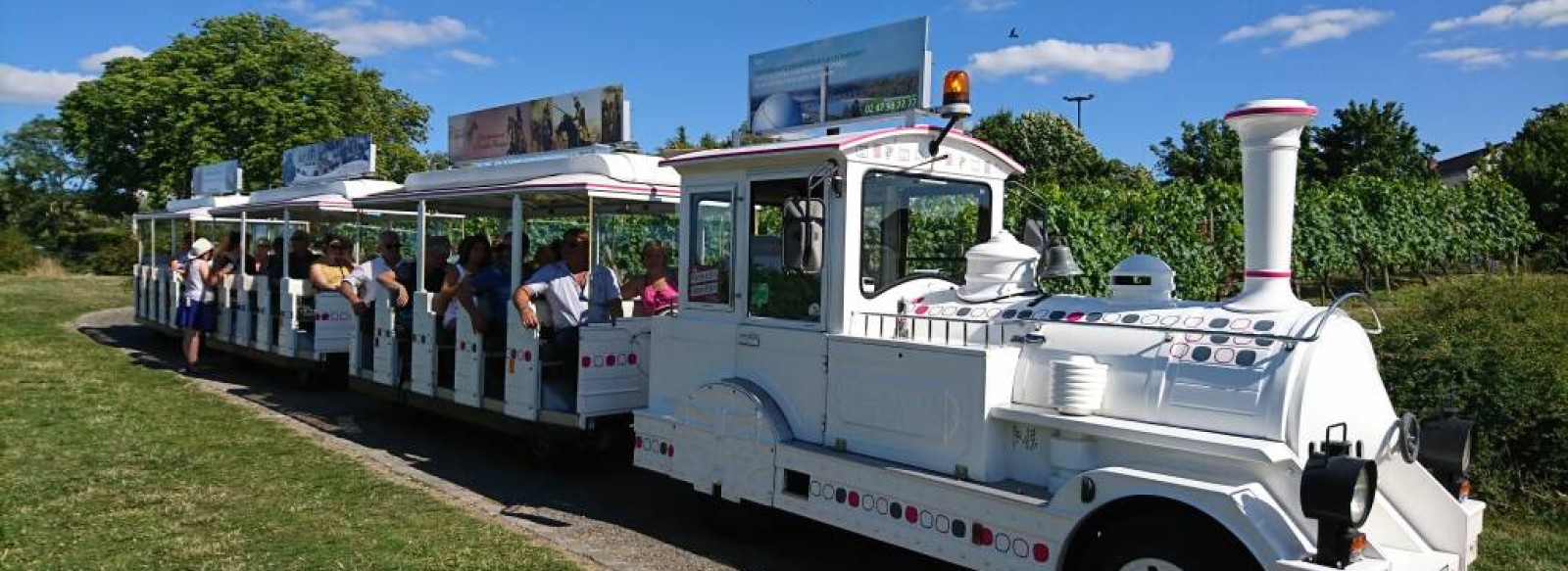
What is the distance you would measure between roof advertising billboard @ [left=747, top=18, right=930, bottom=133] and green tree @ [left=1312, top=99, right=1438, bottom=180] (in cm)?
4487

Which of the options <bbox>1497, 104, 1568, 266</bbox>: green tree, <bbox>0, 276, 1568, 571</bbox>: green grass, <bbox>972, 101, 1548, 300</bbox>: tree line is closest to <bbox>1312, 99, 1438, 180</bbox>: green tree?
<bbox>972, 101, 1548, 300</bbox>: tree line

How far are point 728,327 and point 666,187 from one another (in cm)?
256

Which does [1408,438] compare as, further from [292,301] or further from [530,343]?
[292,301]

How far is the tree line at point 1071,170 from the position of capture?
18.5 m

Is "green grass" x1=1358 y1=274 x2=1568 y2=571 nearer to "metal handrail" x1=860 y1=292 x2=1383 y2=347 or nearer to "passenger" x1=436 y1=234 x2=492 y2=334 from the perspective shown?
"metal handrail" x1=860 y1=292 x2=1383 y2=347

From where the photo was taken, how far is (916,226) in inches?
228

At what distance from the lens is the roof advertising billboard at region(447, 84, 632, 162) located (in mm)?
8805

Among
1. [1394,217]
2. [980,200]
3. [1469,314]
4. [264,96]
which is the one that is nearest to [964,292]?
[980,200]

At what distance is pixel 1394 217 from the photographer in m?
24.0

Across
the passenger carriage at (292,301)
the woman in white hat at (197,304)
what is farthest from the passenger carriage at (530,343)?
the woman in white hat at (197,304)

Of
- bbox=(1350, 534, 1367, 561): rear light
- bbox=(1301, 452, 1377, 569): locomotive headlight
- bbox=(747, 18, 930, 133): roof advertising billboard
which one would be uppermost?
bbox=(747, 18, 930, 133): roof advertising billboard

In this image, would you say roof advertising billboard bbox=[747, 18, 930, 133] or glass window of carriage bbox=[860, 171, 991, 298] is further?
roof advertising billboard bbox=[747, 18, 930, 133]

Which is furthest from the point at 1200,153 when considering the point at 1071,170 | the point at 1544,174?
the point at 1544,174

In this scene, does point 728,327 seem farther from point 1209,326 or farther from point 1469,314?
point 1469,314
